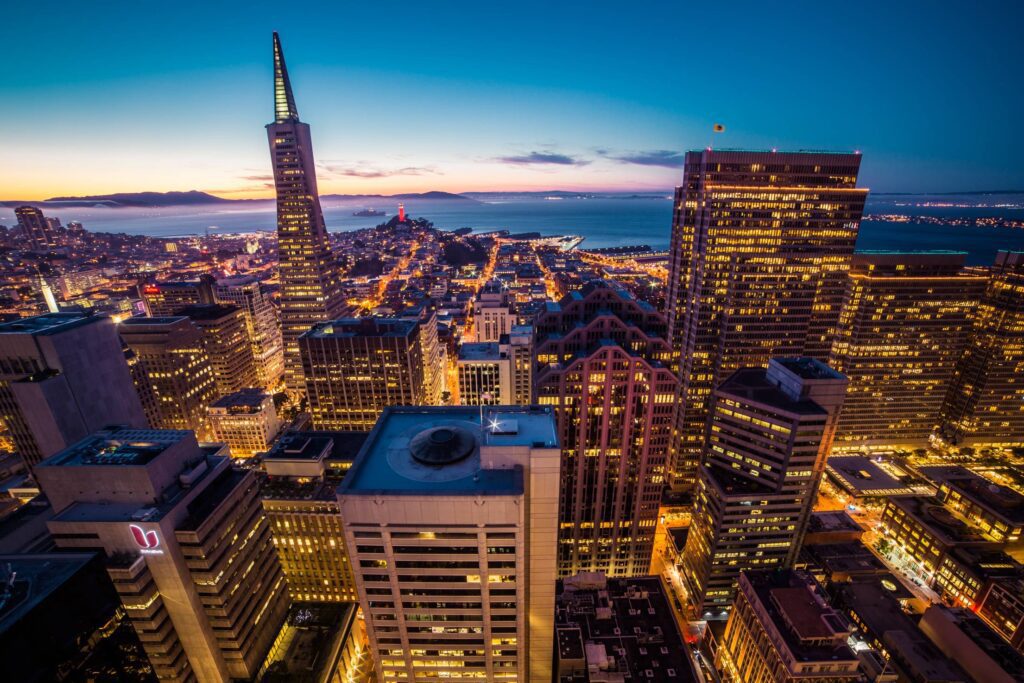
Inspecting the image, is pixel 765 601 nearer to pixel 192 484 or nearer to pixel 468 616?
pixel 468 616

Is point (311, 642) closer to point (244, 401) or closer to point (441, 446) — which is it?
point (441, 446)

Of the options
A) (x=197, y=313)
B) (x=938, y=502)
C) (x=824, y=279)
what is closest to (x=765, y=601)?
(x=938, y=502)

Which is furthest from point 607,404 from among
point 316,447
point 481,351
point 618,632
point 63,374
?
point 63,374

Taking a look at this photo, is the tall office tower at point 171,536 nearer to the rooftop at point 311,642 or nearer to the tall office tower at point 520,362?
the rooftop at point 311,642

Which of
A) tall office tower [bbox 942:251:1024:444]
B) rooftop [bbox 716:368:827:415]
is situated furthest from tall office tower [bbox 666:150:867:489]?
tall office tower [bbox 942:251:1024:444]

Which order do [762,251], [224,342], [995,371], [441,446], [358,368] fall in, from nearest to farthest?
[441,446], [762,251], [358,368], [995,371], [224,342]

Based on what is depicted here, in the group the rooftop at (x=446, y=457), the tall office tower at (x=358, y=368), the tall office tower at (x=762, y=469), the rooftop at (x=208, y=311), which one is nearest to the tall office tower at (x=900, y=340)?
the tall office tower at (x=762, y=469)
